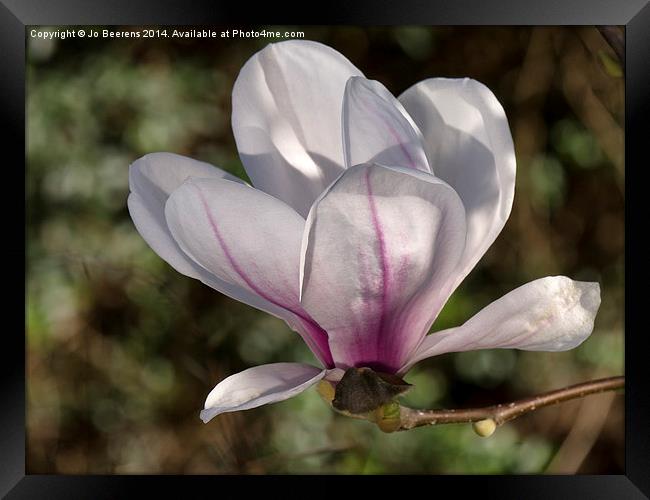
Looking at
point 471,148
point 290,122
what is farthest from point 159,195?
point 471,148

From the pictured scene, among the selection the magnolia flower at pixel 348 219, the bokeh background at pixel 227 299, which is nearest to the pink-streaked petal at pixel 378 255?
the magnolia flower at pixel 348 219

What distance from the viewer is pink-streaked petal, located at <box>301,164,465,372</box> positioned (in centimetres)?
46

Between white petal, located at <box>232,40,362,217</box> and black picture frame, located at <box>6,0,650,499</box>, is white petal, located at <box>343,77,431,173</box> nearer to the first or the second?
white petal, located at <box>232,40,362,217</box>

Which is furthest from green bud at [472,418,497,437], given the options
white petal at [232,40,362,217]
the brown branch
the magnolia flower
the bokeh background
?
the bokeh background

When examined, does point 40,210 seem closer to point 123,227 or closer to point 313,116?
point 123,227

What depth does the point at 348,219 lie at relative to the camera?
1.52ft

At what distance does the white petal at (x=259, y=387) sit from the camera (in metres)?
0.50

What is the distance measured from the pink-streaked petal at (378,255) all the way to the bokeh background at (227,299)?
0.59 m

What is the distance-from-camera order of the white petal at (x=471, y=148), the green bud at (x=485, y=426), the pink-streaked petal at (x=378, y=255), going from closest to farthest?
the pink-streaked petal at (x=378, y=255)
the white petal at (x=471, y=148)
the green bud at (x=485, y=426)

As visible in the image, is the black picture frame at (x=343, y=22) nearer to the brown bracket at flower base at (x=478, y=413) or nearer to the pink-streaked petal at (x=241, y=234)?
the brown bracket at flower base at (x=478, y=413)

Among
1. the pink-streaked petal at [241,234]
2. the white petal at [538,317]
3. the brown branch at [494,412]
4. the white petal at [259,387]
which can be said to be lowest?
the brown branch at [494,412]

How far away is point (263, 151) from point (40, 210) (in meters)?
0.58

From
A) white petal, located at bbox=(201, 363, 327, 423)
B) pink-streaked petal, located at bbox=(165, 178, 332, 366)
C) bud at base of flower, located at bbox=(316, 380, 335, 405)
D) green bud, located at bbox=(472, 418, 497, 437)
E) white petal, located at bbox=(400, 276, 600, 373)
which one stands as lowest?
green bud, located at bbox=(472, 418, 497, 437)

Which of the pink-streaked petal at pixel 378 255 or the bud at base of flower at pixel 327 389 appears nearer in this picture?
the pink-streaked petal at pixel 378 255
